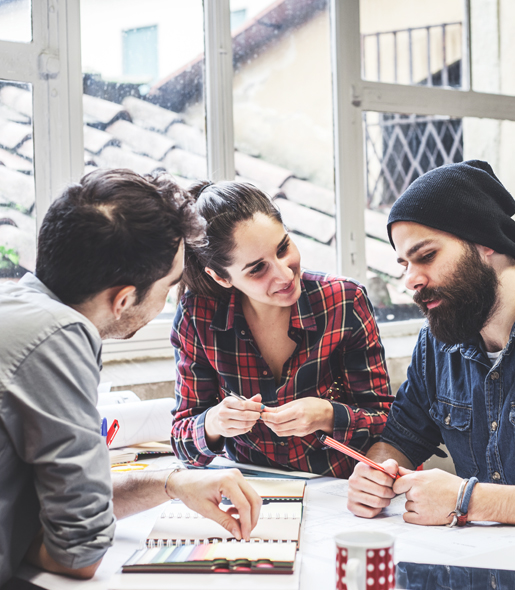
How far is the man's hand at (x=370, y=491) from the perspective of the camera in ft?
4.07

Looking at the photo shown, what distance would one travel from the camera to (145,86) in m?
2.57

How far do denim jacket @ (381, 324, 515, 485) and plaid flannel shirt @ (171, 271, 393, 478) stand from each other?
0.07 m

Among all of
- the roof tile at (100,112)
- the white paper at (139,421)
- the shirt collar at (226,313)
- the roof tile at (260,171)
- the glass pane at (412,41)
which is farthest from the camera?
the glass pane at (412,41)

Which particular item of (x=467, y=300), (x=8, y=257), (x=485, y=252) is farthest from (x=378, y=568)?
(x=8, y=257)

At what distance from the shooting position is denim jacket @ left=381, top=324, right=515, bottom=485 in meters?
1.43

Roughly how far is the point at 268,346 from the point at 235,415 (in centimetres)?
36

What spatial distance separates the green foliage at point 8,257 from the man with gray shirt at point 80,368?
129 cm

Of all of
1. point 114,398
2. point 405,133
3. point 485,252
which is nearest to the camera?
point 485,252

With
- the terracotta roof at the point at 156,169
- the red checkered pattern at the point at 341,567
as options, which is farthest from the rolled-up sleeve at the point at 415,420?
the terracotta roof at the point at 156,169

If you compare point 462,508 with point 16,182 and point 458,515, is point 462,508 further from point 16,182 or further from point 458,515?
point 16,182

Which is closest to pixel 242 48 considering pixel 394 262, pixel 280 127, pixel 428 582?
pixel 280 127

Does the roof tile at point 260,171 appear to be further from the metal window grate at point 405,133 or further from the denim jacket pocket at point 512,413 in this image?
the denim jacket pocket at point 512,413

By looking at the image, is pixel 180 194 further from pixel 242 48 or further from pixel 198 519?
pixel 242 48

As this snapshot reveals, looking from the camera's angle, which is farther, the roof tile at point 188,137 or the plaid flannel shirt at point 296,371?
the roof tile at point 188,137
